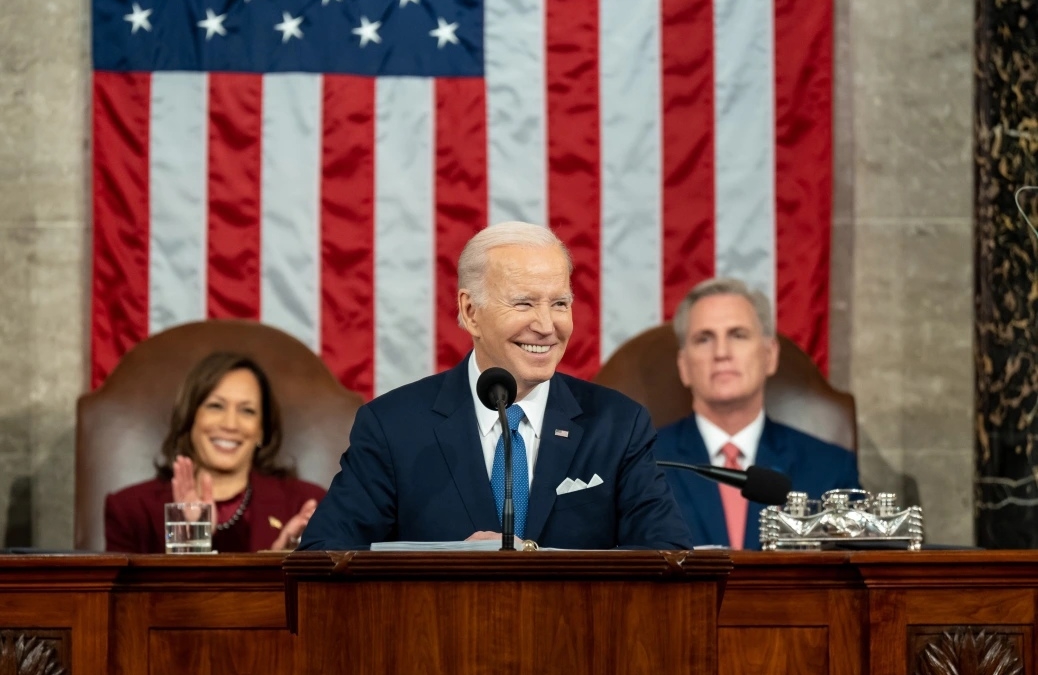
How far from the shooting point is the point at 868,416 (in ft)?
21.1

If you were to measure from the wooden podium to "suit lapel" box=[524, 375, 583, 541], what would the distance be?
69 cm

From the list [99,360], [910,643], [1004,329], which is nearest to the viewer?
[910,643]

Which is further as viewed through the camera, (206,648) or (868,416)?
(868,416)

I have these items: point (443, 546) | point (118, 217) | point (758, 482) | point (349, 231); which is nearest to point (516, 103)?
point (349, 231)

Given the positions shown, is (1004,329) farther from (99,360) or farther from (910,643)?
(99,360)

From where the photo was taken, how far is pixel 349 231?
629 cm

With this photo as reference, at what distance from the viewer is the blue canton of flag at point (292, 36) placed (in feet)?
20.5

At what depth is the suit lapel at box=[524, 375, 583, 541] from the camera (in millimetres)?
3361

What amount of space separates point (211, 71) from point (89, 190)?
0.72 meters

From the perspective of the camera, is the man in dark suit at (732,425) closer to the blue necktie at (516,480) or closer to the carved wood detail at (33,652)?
the blue necktie at (516,480)

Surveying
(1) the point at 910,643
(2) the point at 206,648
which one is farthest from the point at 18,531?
(1) the point at 910,643

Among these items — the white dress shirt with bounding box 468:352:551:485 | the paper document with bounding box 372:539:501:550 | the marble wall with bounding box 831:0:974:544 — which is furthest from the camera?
the marble wall with bounding box 831:0:974:544

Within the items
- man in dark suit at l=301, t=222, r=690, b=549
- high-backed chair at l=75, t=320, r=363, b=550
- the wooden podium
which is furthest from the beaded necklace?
the wooden podium

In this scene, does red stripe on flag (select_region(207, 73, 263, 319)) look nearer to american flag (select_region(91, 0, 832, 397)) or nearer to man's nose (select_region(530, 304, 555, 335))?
american flag (select_region(91, 0, 832, 397))
